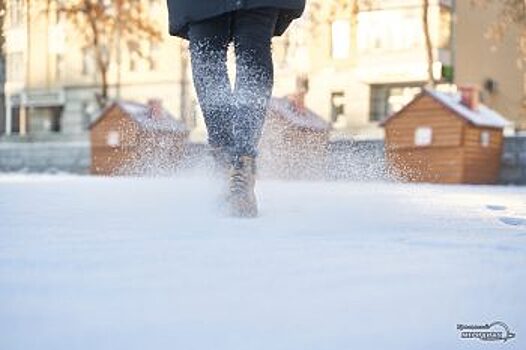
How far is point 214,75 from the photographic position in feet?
8.04

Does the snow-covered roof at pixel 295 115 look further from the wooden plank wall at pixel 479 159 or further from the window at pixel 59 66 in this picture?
the window at pixel 59 66

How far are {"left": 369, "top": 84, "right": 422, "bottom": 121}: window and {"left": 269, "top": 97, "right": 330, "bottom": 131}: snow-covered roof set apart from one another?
10656 mm

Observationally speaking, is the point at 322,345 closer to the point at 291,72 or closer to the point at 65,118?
the point at 291,72

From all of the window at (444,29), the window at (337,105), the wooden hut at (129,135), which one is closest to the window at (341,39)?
the window at (337,105)

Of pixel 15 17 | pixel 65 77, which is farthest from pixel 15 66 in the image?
pixel 65 77

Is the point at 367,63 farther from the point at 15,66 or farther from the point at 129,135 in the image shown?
the point at 15,66

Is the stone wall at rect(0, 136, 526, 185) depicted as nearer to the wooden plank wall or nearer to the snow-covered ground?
the wooden plank wall

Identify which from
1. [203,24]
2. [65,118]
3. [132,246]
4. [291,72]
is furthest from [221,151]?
[65,118]

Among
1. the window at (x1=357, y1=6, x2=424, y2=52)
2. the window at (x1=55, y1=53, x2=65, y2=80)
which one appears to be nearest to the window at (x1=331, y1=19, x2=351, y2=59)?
the window at (x1=357, y1=6, x2=424, y2=52)

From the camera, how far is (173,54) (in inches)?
861

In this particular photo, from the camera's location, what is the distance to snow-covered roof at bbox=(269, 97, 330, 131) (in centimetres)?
835

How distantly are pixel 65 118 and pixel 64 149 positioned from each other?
49.5ft

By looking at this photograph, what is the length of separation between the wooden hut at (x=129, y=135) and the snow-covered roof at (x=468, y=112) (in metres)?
3.34

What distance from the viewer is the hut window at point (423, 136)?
732cm
